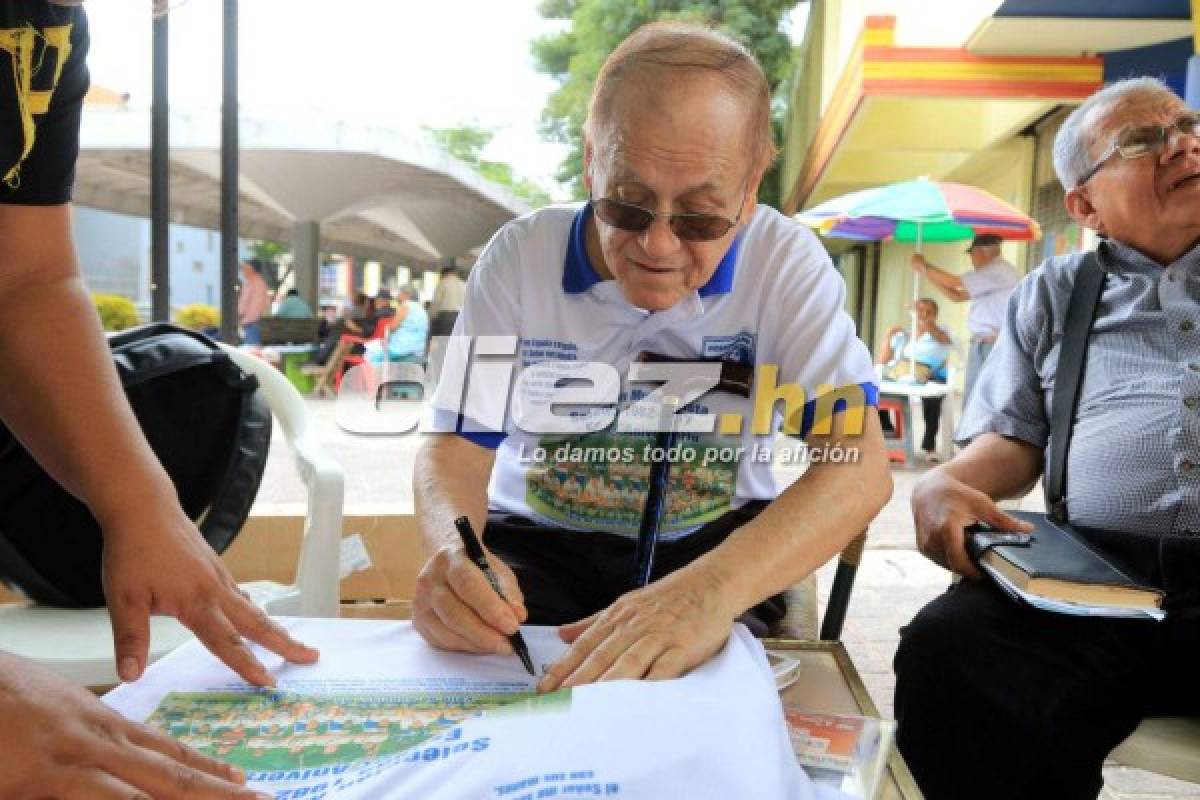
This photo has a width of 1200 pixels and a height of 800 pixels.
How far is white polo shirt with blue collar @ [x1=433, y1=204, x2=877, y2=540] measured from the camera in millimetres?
1783

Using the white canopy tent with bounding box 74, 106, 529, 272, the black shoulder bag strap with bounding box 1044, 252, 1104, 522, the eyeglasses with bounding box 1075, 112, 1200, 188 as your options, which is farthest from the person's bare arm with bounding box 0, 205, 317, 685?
the white canopy tent with bounding box 74, 106, 529, 272

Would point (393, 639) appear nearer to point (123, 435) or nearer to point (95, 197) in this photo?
point (123, 435)

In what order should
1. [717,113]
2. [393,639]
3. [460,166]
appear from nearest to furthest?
[393,639] < [717,113] < [460,166]

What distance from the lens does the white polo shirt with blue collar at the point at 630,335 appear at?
1783 millimetres

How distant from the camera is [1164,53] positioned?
28.6ft

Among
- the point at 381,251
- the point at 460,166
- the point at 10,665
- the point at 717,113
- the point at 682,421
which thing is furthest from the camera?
the point at 381,251

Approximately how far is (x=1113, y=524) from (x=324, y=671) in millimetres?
1747

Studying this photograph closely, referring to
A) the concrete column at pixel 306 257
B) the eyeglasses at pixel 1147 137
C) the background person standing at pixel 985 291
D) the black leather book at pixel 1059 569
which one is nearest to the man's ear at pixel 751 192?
the black leather book at pixel 1059 569

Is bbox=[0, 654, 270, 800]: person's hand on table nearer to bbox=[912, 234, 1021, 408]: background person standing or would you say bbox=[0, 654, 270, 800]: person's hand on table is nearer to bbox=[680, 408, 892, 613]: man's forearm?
bbox=[680, 408, 892, 613]: man's forearm

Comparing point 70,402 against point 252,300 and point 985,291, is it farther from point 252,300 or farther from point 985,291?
point 252,300

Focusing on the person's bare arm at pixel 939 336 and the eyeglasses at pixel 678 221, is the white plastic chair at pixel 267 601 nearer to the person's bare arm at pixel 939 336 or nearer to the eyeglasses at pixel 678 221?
the eyeglasses at pixel 678 221

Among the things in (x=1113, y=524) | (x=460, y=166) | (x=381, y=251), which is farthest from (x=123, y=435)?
(x=381, y=251)

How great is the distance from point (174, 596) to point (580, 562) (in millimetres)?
763

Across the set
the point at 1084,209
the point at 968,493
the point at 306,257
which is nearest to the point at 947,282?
the point at 1084,209
